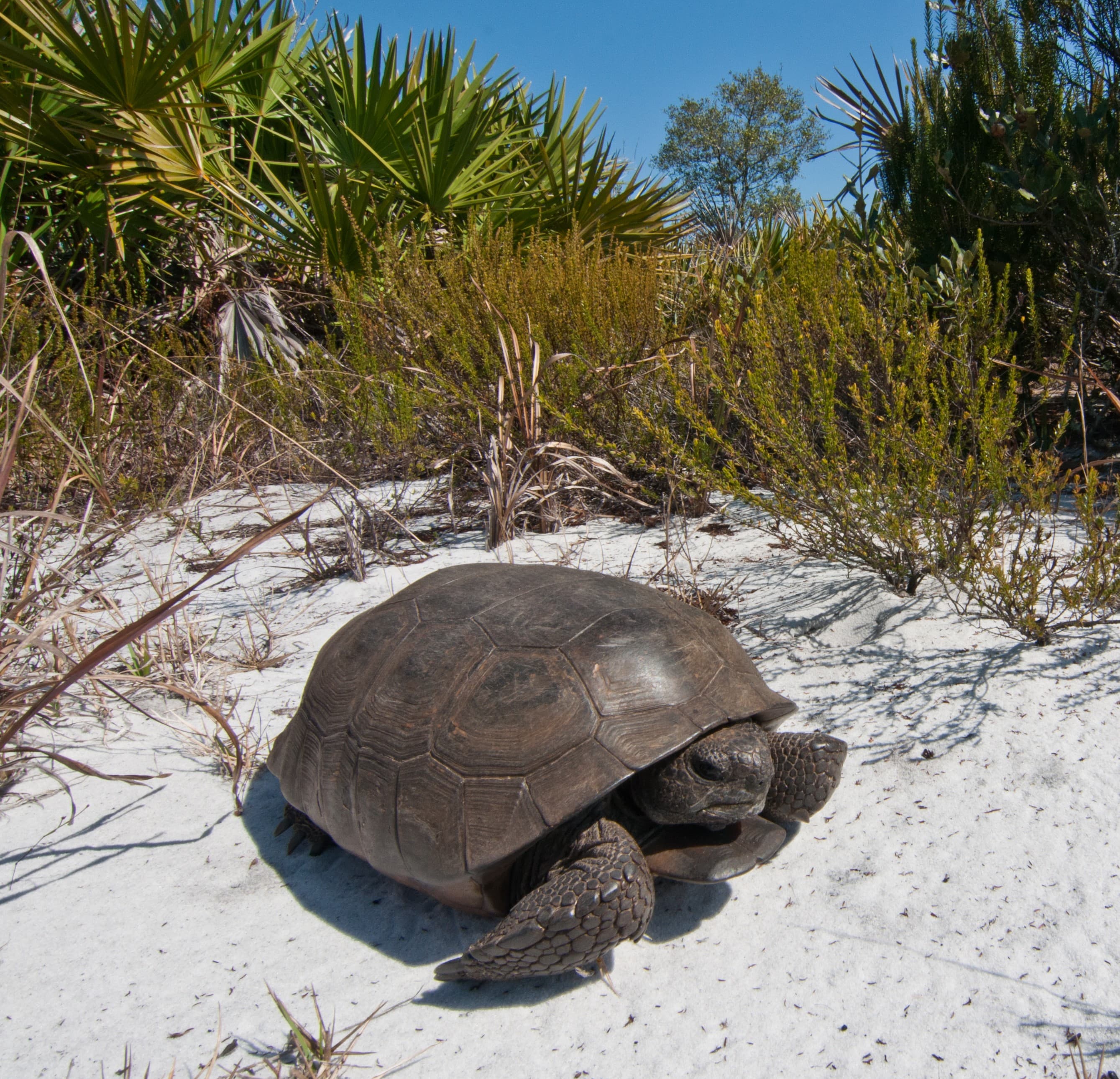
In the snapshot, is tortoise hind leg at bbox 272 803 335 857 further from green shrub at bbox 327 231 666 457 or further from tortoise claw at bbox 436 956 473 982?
green shrub at bbox 327 231 666 457

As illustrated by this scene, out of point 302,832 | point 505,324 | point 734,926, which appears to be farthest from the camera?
point 505,324

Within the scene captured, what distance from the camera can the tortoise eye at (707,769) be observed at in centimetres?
167

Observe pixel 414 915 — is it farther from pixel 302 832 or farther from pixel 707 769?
pixel 707 769

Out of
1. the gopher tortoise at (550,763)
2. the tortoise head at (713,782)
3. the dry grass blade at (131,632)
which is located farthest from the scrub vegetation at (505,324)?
the tortoise head at (713,782)

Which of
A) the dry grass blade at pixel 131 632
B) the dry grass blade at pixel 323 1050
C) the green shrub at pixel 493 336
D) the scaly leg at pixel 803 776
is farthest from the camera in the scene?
the green shrub at pixel 493 336

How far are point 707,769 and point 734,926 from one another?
37 centimetres

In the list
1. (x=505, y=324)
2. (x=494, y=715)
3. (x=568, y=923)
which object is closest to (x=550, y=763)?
(x=494, y=715)

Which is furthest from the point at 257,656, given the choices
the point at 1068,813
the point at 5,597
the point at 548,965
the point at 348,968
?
the point at 1068,813

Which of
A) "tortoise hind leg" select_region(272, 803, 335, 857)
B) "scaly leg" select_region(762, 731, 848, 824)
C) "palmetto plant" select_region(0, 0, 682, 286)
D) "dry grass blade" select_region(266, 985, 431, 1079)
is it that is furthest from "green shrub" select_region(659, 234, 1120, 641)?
"palmetto plant" select_region(0, 0, 682, 286)

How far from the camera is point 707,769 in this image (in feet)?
5.52

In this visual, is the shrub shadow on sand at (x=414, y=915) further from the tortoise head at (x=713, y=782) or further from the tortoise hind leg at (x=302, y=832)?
the tortoise head at (x=713, y=782)

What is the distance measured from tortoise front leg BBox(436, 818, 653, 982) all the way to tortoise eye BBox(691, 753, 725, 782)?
8.8 inches

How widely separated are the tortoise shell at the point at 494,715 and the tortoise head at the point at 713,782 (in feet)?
0.18

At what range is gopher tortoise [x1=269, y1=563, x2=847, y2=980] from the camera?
162cm
